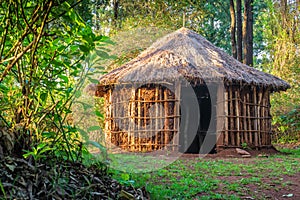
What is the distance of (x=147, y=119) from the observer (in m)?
10.5

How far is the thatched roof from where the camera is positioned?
9.89 meters

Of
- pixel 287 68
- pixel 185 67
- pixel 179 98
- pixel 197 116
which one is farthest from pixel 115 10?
pixel 179 98

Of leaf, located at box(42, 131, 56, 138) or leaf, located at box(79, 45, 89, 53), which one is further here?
leaf, located at box(42, 131, 56, 138)

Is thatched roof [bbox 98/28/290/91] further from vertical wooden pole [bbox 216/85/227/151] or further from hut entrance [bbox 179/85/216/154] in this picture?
hut entrance [bbox 179/85/216/154]

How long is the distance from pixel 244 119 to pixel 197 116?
2235mm

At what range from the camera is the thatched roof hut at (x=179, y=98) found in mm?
10094

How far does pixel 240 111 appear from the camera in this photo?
412 inches

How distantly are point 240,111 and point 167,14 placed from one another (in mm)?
8394

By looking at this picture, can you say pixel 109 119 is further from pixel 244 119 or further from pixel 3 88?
pixel 3 88

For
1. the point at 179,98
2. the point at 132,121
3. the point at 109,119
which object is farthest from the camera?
the point at 109,119

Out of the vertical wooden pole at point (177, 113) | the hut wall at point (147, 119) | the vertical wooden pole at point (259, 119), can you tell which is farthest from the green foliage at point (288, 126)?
the hut wall at point (147, 119)

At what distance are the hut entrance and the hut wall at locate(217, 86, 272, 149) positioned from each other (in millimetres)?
895

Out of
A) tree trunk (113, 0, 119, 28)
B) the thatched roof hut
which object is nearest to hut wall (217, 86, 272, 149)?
the thatched roof hut

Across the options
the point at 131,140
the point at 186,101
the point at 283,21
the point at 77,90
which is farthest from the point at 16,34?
the point at 283,21
